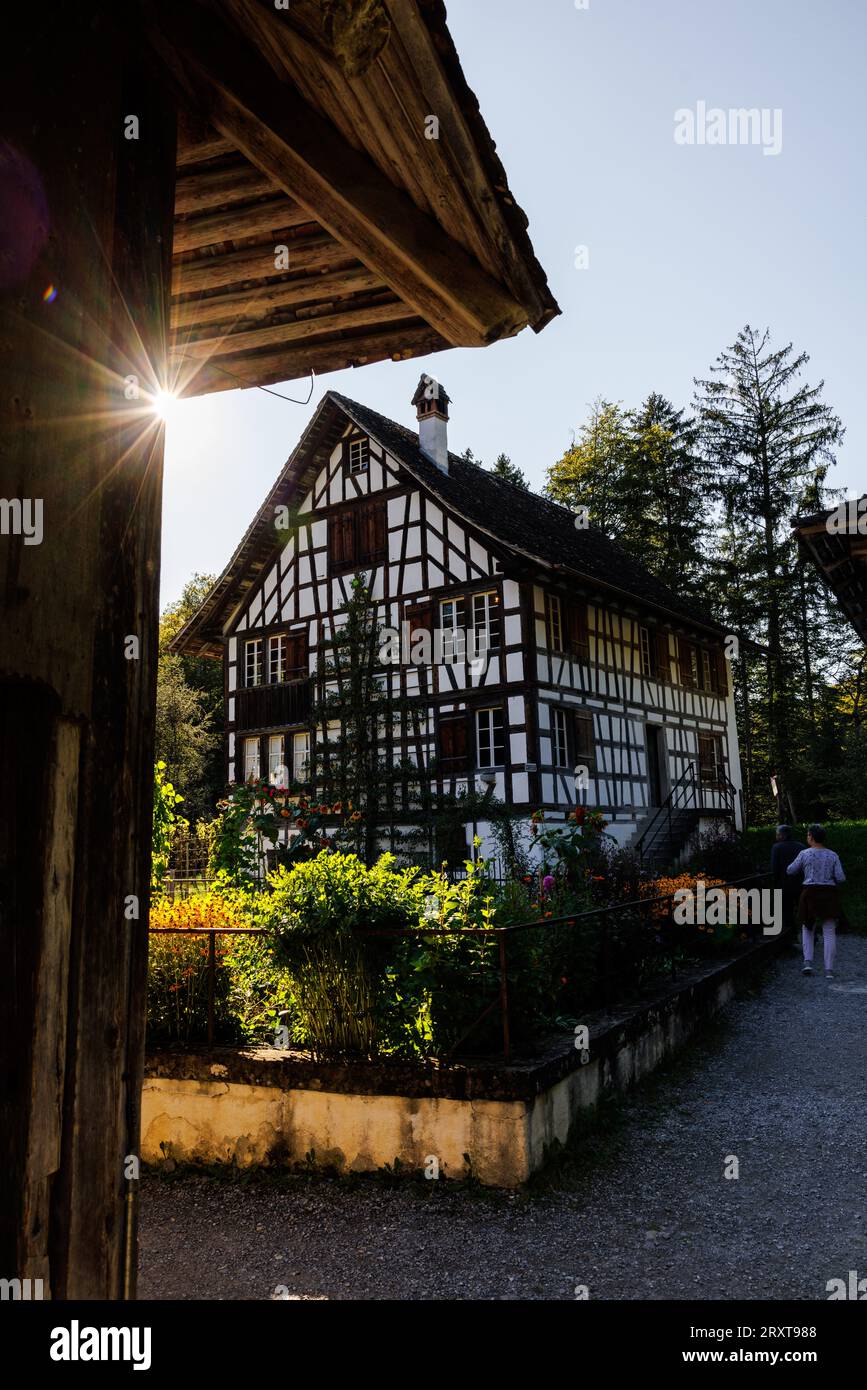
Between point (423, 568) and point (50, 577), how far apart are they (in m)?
19.7

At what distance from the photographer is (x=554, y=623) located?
2016cm

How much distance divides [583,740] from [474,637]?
324 centimetres

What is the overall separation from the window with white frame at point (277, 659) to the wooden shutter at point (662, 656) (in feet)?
30.7

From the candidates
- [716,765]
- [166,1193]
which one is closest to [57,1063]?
[166,1193]

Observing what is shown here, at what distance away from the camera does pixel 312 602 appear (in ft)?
76.0

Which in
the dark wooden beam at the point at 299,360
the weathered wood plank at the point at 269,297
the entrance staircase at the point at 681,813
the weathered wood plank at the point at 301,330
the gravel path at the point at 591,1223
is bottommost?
the gravel path at the point at 591,1223

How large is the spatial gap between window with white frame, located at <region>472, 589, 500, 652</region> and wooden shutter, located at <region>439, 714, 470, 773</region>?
1.66 metres

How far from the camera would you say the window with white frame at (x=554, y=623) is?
19875 mm

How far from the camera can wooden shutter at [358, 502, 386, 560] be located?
21844mm

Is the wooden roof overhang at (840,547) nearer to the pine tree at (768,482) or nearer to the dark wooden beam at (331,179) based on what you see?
the dark wooden beam at (331,179)

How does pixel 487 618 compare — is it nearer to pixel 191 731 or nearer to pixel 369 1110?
pixel 369 1110

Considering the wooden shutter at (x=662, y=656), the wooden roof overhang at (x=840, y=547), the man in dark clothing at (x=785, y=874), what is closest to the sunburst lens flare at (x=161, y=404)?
the wooden roof overhang at (x=840, y=547)

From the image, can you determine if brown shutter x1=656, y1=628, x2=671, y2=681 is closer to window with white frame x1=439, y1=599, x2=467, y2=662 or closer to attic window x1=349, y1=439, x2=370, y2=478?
window with white frame x1=439, y1=599, x2=467, y2=662

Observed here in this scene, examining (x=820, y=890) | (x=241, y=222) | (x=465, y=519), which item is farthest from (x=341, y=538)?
(x=241, y=222)
